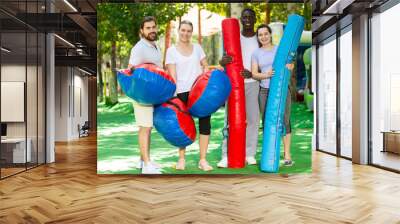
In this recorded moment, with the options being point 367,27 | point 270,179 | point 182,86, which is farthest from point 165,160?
point 367,27

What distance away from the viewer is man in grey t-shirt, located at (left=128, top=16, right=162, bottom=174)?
222 inches

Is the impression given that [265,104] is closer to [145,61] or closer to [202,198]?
[145,61]

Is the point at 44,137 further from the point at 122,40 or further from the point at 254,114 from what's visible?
the point at 254,114

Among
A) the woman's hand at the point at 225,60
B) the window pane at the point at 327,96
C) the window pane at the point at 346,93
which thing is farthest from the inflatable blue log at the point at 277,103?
the window pane at the point at 327,96

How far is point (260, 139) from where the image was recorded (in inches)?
228

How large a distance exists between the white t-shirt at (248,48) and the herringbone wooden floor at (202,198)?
1526 millimetres

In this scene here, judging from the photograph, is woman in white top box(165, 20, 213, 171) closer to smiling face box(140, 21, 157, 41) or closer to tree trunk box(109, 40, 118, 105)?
smiling face box(140, 21, 157, 41)

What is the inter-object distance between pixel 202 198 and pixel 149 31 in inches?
94.8

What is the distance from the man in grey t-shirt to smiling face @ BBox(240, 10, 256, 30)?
1.17m

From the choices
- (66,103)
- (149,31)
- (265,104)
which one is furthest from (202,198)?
(66,103)

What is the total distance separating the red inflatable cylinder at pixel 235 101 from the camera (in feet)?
18.6

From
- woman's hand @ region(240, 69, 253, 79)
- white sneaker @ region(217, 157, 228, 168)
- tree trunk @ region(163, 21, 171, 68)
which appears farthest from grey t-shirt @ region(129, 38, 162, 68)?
white sneaker @ region(217, 157, 228, 168)

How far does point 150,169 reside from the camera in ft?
19.0

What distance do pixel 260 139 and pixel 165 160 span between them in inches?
51.1
